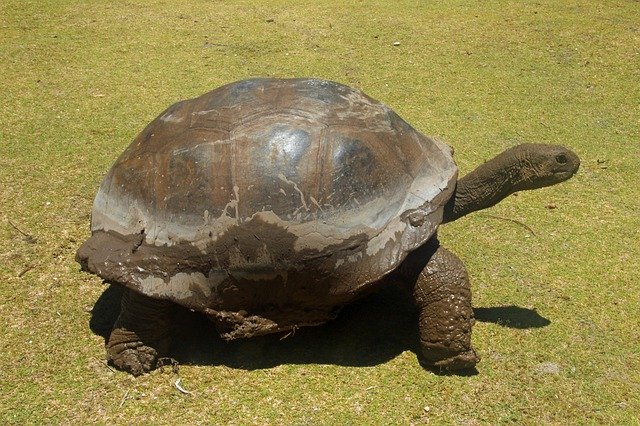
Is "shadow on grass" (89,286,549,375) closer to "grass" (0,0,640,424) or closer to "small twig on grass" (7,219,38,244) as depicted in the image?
"grass" (0,0,640,424)

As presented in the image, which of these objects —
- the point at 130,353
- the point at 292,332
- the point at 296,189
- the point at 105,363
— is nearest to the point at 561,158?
the point at 296,189

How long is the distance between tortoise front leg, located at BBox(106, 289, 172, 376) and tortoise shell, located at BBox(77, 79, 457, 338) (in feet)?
0.92

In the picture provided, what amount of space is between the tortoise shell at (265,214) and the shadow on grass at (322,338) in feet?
1.00

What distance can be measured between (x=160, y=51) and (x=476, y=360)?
6.74m

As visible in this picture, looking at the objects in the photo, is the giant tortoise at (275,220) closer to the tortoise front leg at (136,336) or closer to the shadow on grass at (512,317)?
the tortoise front leg at (136,336)

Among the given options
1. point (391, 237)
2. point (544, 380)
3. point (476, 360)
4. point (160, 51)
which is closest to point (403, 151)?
point (391, 237)

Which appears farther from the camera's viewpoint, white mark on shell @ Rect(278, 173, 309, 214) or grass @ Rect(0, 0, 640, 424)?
grass @ Rect(0, 0, 640, 424)

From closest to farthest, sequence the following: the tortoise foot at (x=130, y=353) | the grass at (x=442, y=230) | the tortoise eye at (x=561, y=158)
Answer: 1. the grass at (x=442, y=230)
2. the tortoise foot at (x=130, y=353)
3. the tortoise eye at (x=561, y=158)

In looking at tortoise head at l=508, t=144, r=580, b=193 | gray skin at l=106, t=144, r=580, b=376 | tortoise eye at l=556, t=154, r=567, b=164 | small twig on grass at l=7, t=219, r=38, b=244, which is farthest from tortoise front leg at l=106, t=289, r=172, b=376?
A: tortoise eye at l=556, t=154, r=567, b=164

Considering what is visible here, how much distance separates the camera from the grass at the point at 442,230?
420cm

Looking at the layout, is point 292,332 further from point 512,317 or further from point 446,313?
point 512,317

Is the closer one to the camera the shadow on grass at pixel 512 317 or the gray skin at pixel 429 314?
the gray skin at pixel 429 314

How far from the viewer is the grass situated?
420cm

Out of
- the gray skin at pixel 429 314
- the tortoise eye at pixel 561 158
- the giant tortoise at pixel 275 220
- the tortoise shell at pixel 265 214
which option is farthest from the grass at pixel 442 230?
the tortoise eye at pixel 561 158
